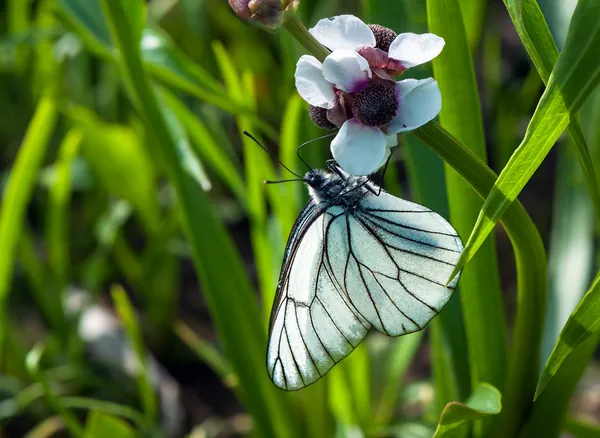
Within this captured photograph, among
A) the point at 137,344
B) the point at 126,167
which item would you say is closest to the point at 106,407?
the point at 137,344

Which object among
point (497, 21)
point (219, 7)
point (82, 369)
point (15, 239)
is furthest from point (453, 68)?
point (497, 21)

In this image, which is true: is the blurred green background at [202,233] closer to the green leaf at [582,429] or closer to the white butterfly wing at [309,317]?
the green leaf at [582,429]

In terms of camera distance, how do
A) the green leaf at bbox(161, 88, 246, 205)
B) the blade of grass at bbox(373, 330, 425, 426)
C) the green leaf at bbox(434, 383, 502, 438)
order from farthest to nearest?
1. the blade of grass at bbox(373, 330, 425, 426)
2. the green leaf at bbox(161, 88, 246, 205)
3. the green leaf at bbox(434, 383, 502, 438)

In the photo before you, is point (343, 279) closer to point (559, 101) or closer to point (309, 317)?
point (309, 317)

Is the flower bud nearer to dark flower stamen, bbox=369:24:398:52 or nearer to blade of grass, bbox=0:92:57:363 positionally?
dark flower stamen, bbox=369:24:398:52

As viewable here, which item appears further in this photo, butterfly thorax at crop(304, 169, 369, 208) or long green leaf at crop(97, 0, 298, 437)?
long green leaf at crop(97, 0, 298, 437)

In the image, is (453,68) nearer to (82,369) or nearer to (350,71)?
(350,71)

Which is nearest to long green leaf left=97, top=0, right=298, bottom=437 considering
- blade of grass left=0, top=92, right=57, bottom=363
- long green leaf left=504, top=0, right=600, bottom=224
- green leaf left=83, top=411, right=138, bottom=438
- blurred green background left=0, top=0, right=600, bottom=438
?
blurred green background left=0, top=0, right=600, bottom=438
